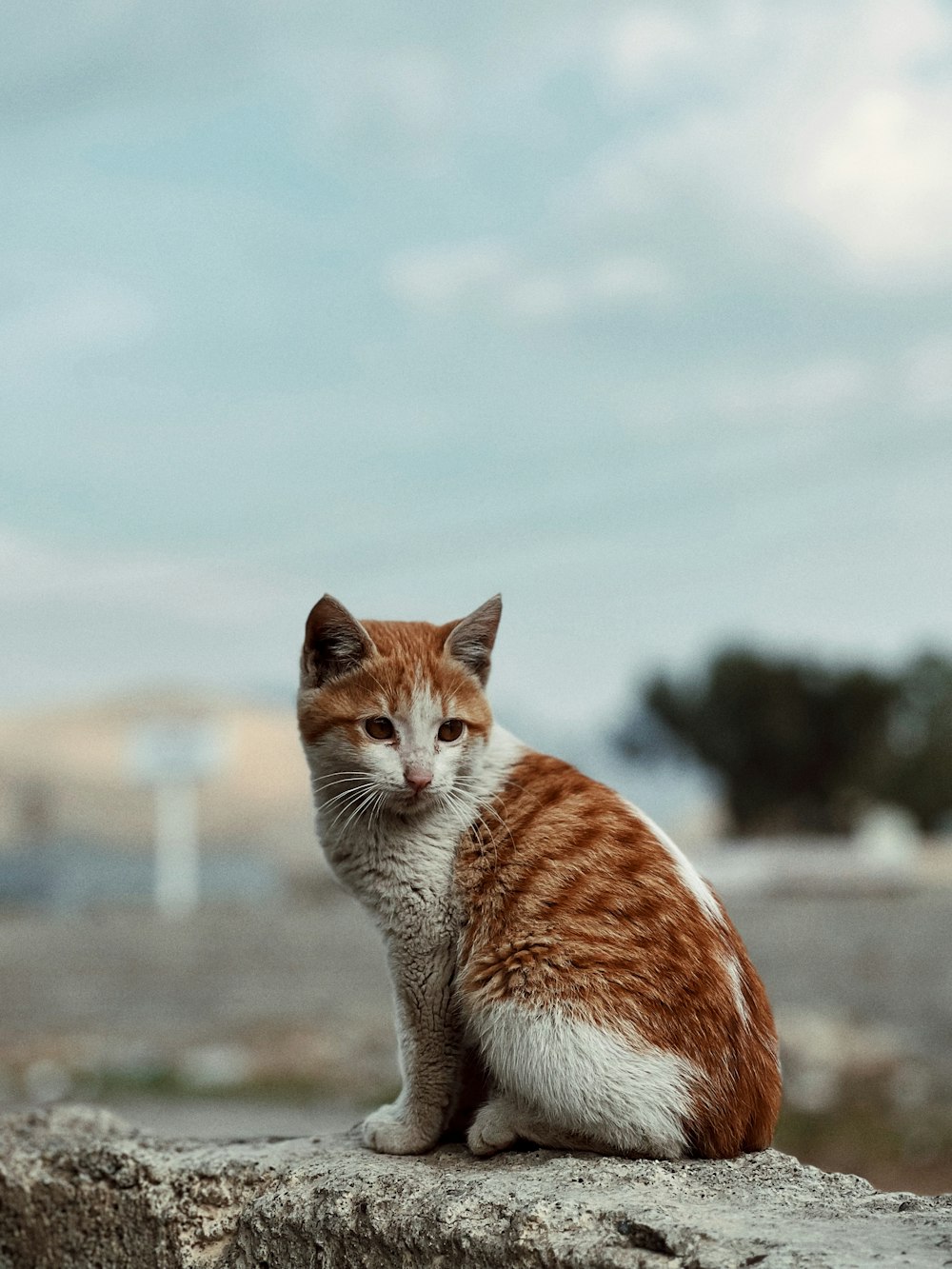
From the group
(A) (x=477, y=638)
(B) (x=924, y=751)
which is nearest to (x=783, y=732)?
(B) (x=924, y=751)

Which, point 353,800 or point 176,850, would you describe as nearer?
point 353,800

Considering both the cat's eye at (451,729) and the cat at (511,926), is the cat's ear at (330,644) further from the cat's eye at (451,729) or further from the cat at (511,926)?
the cat's eye at (451,729)

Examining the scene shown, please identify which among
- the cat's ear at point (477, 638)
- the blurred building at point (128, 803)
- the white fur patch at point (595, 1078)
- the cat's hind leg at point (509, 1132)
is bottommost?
the blurred building at point (128, 803)

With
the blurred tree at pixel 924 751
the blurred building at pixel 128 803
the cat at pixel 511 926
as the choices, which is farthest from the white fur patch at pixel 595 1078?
the blurred tree at pixel 924 751

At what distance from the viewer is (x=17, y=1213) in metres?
3.92

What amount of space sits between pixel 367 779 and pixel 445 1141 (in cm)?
98

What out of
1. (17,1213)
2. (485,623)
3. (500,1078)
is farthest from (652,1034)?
(17,1213)

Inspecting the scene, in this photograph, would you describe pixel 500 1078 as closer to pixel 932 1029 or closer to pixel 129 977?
pixel 932 1029

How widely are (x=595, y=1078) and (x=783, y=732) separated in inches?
1411

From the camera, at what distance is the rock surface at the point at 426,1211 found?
2.67 m

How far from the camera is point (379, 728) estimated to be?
3355 mm

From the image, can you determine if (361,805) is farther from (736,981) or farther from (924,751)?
(924,751)

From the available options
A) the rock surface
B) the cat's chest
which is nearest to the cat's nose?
the cat's chest

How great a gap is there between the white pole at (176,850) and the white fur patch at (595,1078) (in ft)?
66.1
